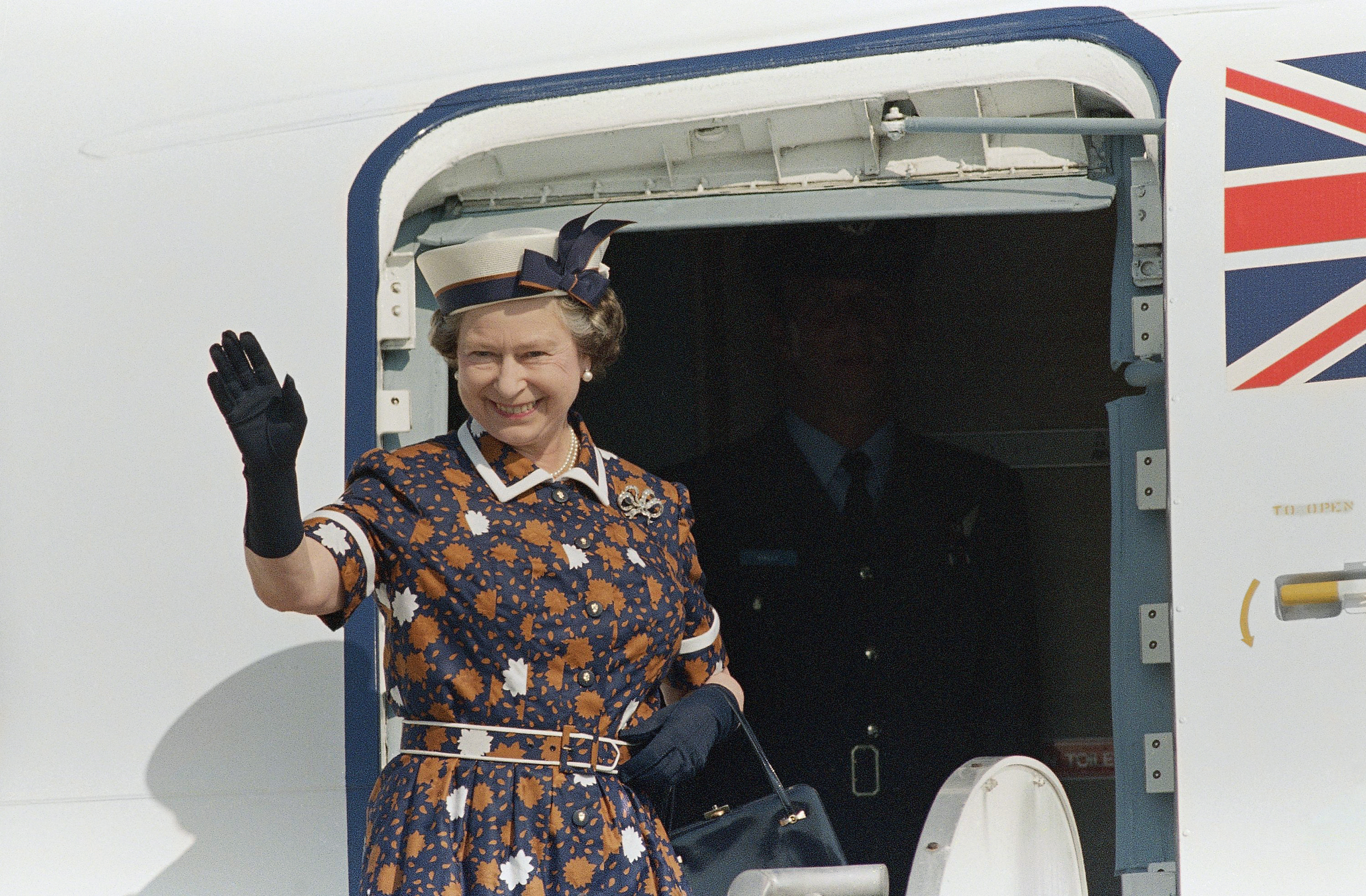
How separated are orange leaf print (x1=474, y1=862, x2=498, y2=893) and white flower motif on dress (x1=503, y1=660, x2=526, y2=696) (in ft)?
0.65

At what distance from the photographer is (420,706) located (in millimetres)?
1706

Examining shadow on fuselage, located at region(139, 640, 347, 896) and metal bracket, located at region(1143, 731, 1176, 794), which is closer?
metal bracket, located at region(1143, 731, 1176, 794)

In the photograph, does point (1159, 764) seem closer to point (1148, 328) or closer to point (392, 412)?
point (1148, 328)

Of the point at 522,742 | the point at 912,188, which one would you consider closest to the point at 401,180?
the point at 912,188

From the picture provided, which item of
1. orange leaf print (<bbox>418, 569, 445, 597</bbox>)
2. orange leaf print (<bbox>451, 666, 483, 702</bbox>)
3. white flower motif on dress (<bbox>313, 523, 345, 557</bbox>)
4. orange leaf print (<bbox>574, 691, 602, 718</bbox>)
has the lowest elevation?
orange leaf print (<bbox>574, 691, 602, 718</bbox>)

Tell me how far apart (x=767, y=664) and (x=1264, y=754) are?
3.63 ft

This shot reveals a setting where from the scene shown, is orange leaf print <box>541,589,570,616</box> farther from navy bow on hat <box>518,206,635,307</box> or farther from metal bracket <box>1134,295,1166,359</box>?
metal bracket <box>1134,295,1166,359</box>

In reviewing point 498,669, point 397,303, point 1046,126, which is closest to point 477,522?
point 498,669

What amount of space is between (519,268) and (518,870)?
735 millimetres

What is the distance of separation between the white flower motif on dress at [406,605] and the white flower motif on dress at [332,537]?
105 mm

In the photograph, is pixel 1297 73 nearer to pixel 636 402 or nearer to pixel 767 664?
pixel 767 664

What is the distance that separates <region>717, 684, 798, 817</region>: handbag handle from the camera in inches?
75.9

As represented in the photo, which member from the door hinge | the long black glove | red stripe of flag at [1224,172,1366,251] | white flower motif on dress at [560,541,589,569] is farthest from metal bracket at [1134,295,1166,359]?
the long black glove

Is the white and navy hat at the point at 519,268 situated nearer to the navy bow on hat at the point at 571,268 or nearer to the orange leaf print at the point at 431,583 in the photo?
the navy bow on hat at the point at 571,268
